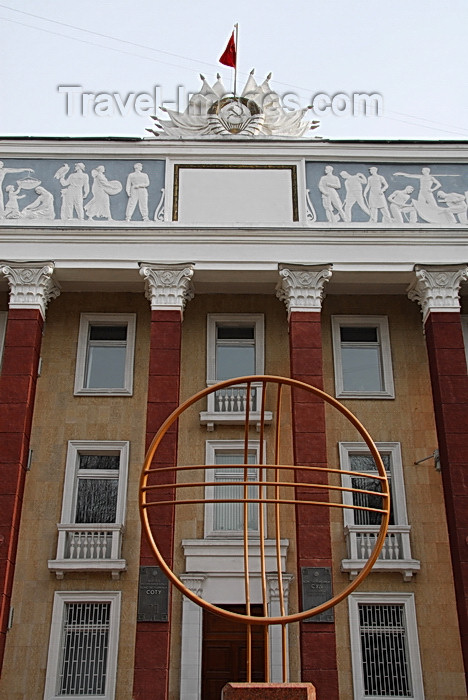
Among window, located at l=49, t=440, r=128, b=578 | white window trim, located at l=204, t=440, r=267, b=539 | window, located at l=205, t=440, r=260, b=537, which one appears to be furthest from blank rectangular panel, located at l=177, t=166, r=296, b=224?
window, located at l=49, t=440, r=128, b=578

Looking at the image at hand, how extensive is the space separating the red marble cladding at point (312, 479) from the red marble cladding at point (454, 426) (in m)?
2.56

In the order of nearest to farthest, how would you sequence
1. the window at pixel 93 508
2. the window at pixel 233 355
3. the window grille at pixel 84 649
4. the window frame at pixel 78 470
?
the window grille at pixel 84 649
the window at pixel 93 508
the window frame at pixel 78 470
the window at pixel 233 355

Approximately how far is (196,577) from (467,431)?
6732 mm

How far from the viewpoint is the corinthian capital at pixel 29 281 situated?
18.8 meters

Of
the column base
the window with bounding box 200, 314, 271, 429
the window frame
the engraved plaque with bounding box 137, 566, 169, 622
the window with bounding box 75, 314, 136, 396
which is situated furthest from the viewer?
the window with bounding box 75, 314, 136, 396

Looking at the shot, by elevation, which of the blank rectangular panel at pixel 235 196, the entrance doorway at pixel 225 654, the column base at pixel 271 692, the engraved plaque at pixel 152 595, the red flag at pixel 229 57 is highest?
the red flag at pixel 229 57

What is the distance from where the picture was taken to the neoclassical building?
670 inches

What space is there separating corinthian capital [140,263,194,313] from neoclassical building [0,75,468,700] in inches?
1.9

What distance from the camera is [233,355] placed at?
811 inches

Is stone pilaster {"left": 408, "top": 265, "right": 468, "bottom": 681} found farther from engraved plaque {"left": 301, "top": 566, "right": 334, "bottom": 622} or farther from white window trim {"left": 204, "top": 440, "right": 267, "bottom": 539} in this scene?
white window trim {"left": 204, "top": 440, "right": 267, "bottom": 539}

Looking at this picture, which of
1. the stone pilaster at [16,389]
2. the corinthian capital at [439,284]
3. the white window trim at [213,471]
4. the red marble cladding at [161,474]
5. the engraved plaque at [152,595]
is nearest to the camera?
the red marble cladding at [161,474]

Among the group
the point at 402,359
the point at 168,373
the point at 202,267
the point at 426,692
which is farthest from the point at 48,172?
the point at 426,692

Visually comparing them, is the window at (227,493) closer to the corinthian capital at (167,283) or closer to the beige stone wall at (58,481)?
the beige stone wall at (58,481)

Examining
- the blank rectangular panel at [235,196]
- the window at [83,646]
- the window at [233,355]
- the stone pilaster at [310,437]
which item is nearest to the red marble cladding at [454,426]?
the stone pilaster at [310,437]
